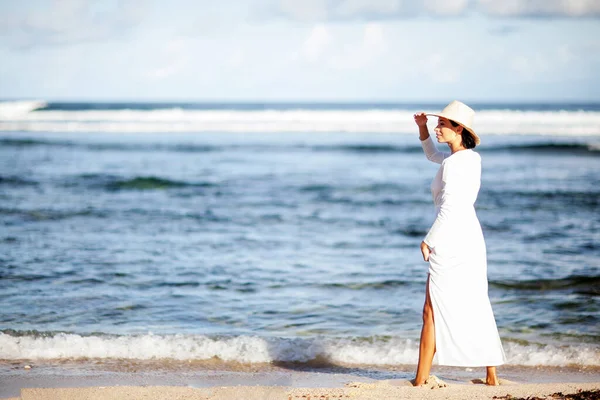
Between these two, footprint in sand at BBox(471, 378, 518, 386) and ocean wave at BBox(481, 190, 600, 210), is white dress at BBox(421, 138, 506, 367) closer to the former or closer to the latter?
footprint in sand at BBox(471, 378, 518, 386)

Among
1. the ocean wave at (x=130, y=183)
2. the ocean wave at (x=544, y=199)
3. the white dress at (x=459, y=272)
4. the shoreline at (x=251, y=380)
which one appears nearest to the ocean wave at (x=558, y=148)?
the ocean wave at (x=544, y=199)

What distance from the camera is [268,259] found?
26.6 ft

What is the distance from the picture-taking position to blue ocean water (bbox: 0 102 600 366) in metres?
5.40

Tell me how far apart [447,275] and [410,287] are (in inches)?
124

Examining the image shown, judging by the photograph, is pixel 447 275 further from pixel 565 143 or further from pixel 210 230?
pixel 565 143

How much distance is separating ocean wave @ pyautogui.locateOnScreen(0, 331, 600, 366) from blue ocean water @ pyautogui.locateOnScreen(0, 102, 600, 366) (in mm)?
12

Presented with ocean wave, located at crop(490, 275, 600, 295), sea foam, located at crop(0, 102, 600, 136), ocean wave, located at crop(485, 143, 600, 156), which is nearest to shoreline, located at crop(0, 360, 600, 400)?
ocean wave, located at crop(490, 275, 600, 295)

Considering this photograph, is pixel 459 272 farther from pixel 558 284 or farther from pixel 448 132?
pixel 558 284

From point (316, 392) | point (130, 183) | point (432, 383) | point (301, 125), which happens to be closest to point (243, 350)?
point (316, 392)

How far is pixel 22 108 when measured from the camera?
5753 centimetres

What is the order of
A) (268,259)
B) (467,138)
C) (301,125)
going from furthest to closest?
(301,125)
(268,259)
(467,138)

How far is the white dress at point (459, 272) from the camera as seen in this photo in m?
3.93

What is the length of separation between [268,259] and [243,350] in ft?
9.64

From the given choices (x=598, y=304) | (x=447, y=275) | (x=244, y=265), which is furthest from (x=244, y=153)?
(x=447, y=275)
